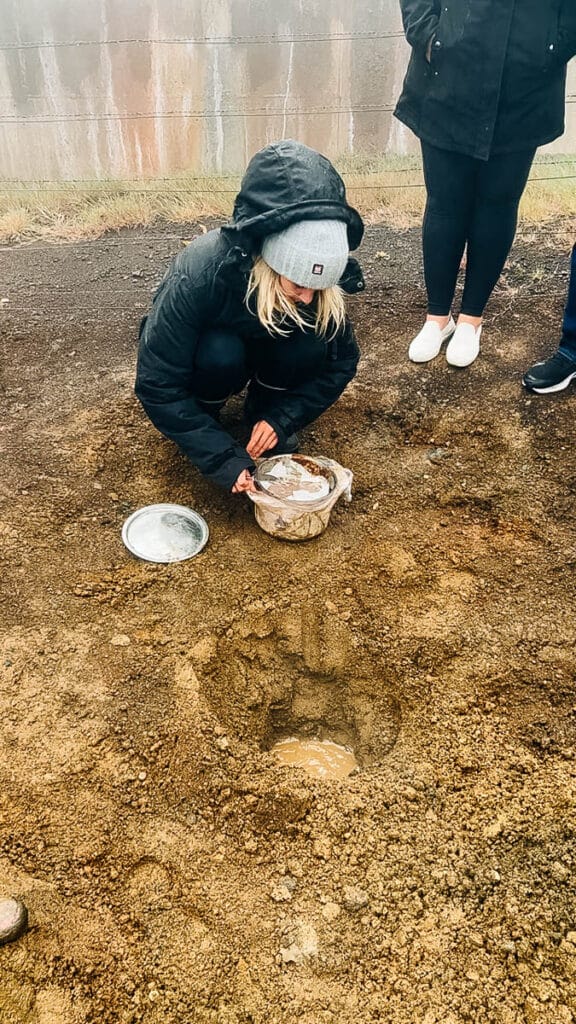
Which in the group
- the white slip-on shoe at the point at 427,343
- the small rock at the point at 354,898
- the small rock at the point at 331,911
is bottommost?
the small rock at the point at 331,911

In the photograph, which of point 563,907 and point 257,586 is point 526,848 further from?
point 257,586

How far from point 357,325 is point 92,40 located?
4.58 m

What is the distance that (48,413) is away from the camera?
285 centimetres

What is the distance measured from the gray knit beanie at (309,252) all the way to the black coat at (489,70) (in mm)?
968

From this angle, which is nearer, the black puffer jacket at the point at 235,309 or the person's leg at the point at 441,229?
the black puffer jacket at the point at 235,309

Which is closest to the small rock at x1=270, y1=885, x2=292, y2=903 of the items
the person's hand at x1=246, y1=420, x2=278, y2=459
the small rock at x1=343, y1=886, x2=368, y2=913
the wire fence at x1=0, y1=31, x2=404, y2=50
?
the small rock at x1=343, y1=886, x2=368, y2=913

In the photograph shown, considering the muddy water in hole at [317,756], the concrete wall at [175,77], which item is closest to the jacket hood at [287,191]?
the muddy water in hole at [317,756]

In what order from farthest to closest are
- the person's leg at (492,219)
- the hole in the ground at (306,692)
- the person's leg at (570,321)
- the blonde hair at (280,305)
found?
the person's leg at (570,321)
the person's leg at (492,219)
the hole in the ground at (306,692)
the blonde hair at (280,305)

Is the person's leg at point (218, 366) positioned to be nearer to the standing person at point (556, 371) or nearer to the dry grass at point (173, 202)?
the standing person at point (556, 371)

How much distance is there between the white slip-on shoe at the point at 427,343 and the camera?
3.04 metres

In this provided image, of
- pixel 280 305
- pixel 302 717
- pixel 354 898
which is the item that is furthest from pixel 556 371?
pixel 354 898

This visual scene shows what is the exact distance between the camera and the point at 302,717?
6.93ft

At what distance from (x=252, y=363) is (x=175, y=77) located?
5008mm

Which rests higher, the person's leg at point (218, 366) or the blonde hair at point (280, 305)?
the blonde hair at point (280, 305)
